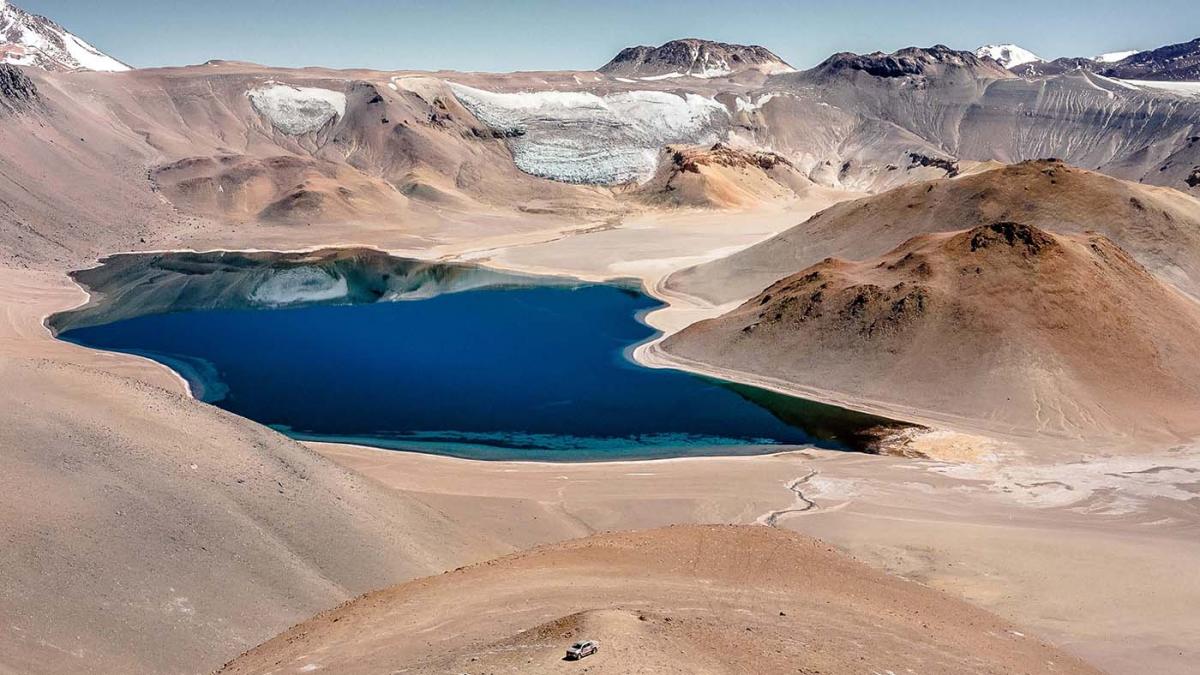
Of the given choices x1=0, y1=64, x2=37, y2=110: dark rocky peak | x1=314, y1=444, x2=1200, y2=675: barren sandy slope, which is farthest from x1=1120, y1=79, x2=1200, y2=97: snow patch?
x1=0, y1=64, x2=37, y2=110: dark rocky peak

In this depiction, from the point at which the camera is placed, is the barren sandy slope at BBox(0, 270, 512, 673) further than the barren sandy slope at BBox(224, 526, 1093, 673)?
Yes

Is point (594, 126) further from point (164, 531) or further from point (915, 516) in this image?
point (164, 531)

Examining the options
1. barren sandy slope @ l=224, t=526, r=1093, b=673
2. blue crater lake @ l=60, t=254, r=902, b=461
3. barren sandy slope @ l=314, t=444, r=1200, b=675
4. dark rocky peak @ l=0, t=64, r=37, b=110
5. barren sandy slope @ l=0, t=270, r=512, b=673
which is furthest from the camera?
dark rocky peak @ l=0, t=64, r=37, b=110

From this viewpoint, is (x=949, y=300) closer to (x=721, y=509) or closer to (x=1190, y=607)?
(x=721, y=509)

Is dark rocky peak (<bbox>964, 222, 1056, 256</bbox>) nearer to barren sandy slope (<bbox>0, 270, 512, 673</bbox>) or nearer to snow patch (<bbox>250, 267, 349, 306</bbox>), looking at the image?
barren sandy slope (<bbox>0, 270, 512, 673</bbox>)

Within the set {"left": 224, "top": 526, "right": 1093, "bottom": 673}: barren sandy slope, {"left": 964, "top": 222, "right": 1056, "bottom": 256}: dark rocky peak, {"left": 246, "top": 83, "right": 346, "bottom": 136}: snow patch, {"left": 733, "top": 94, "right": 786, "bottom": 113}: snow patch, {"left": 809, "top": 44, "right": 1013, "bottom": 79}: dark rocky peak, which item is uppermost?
{"left": 809, "top": 44, "right": 1013, "bottom": 79}: dark rocky peak

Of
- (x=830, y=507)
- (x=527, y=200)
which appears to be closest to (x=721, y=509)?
(x=830, y=507)
